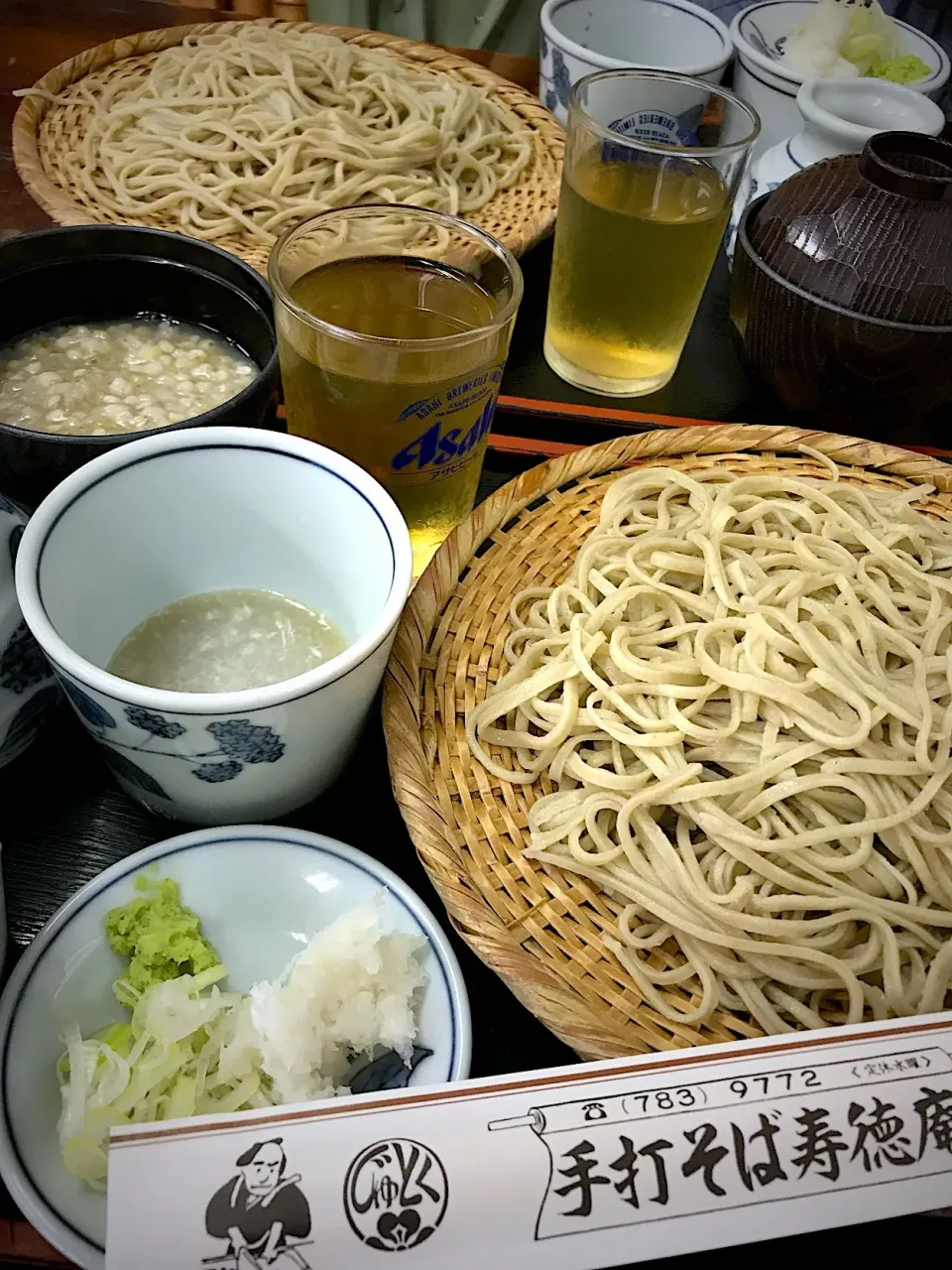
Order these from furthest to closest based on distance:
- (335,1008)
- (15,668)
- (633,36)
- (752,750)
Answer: (633,36) → (752,750) → (15,668) → (335,1008)

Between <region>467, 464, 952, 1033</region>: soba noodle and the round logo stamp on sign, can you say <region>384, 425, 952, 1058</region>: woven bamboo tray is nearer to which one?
<region>467, 464, 952, 1033</region>: soba noodle

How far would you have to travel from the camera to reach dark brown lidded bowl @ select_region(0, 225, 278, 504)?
3.70 feet

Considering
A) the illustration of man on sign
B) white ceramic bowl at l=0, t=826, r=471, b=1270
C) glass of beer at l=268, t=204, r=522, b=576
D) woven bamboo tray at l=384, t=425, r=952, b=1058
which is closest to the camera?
the illustration of man on sign

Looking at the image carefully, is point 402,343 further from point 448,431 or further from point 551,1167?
point 551,1167

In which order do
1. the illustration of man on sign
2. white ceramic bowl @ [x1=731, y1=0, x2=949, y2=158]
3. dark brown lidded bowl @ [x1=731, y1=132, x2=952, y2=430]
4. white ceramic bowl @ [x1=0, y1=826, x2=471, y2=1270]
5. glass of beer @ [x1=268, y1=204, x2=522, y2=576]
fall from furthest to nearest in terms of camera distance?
white ceramic bowl @ [x1=731, y1=0, x2=949, y2=158] → dark brown lidded bowl @ [x1=731, y1=132, x2=952, y2=430] → glass of beer @ [x1=268, y1=204, x2=522, y2=576] → white ceramic bowl @ [x1=0, y1=826, x2=471, y2=1270] → the illustration of man on sign

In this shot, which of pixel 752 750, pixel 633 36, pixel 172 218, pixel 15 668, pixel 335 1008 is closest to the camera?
pixel 335 1008

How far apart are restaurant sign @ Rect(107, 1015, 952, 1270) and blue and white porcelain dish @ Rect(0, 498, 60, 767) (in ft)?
1.50

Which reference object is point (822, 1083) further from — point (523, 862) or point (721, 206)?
point (721, 206)

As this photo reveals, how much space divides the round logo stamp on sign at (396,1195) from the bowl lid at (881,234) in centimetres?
116

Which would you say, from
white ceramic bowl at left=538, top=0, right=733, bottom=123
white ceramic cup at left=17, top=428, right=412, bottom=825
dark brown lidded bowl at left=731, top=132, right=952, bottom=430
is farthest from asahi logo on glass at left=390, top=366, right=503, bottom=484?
white ceramic bowl at left=538, top=0, right=733, bottom=123

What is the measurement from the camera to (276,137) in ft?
5.39

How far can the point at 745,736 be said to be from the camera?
100 cm

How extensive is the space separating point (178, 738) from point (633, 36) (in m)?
2.05

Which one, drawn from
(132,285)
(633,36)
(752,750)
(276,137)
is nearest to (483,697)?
(752,750)
